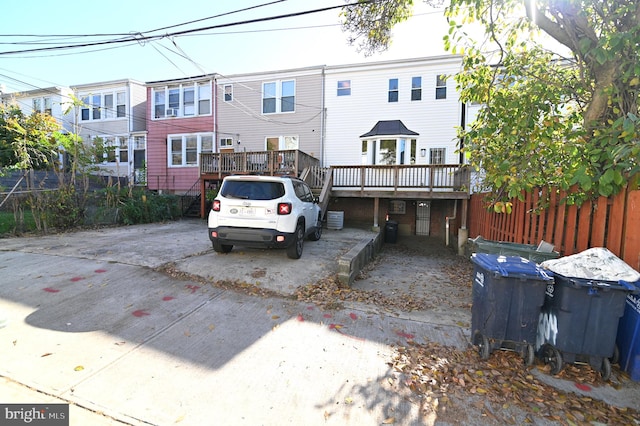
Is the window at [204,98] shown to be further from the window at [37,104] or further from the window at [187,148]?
the window at [37,104]

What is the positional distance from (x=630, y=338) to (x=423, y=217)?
12223 millimetres

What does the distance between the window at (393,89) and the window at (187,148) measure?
982 centimetres

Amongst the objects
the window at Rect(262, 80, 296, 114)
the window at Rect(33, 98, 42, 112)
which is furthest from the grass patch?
the window at Rect(33, 98, 42, 112)

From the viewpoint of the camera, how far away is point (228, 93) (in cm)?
1678

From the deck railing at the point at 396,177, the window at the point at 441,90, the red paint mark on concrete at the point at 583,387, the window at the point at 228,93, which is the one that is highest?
the window at the point at 228,93

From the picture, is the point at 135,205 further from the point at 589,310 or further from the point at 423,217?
the point at 589,310

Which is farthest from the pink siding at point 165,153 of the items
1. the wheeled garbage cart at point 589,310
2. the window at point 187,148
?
the wheeled garbage cart at point 589,310

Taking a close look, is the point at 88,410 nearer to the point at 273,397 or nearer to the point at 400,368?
the point at 273,397

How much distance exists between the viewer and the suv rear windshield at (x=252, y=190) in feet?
19.0

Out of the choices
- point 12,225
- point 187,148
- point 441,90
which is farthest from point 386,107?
point 12,225

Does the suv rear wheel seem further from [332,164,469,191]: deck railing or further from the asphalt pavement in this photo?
[332,164,469,191]: deck railing

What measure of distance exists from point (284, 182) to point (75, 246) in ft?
17.5

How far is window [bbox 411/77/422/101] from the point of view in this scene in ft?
46.2

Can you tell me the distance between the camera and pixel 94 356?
2.97 meters
